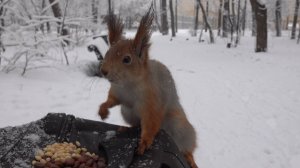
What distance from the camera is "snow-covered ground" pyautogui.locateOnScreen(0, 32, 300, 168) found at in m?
3.87

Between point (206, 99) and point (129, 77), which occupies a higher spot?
point (129, 77)

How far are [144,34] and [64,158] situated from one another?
931 mm

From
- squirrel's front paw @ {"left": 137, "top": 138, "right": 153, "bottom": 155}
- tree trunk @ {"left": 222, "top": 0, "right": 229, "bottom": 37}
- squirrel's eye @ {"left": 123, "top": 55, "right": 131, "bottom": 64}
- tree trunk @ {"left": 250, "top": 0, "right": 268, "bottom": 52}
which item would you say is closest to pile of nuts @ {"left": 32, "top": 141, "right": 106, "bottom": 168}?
squirrel's front paw @ {"left": 137, "top": 138, "right": 153, "bottom": 155}

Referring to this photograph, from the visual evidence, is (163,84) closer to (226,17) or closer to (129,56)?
(129,56)

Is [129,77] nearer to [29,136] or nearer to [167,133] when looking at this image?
[167,133]

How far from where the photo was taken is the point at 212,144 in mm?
4004

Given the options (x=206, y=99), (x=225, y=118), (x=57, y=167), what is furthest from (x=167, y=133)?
(x=206, y=99)

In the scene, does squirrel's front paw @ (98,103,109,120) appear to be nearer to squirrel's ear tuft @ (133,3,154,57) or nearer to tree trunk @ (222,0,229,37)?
squirrel's ear tuft @ (133,3,154,57)

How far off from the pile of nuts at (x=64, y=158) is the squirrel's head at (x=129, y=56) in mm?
594

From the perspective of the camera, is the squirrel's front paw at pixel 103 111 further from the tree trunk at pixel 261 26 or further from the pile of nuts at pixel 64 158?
the tree trunk at pixel 261 26

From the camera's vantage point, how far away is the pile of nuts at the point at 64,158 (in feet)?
7.41

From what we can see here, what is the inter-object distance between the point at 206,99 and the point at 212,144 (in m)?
1.96

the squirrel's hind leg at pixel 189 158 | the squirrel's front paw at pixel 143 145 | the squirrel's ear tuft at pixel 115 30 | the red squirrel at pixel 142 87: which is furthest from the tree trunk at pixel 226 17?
the squirrel's front paw at pixel 143 145

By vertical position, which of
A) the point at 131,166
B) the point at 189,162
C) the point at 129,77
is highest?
the point at 129,77
